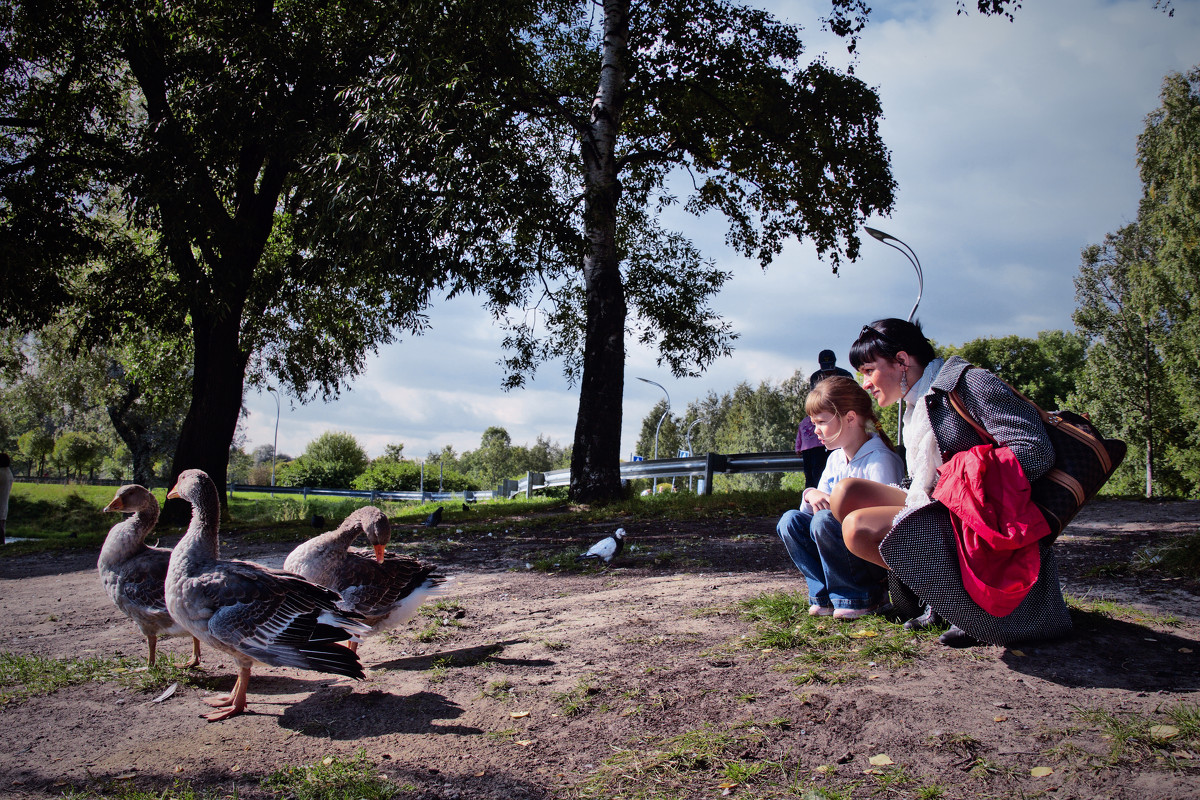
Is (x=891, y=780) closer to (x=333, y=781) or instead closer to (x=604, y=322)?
(x=333, y=781)

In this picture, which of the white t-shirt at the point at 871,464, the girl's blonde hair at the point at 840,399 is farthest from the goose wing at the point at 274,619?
the girl's blonde hair at the point at 840,399

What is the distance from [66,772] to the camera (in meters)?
3.39

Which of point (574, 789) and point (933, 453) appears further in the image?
point (933, 453)

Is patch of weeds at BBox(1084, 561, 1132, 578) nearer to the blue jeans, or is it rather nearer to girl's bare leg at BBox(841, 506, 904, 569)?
A: the blue jeans

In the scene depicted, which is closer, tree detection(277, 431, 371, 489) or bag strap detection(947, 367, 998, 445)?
bag strap detection(947, 367, 998, 445)

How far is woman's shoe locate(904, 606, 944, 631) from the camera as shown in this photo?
13.8 ft

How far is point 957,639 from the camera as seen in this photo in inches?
154

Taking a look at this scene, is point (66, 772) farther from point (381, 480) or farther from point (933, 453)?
point (381, 480)

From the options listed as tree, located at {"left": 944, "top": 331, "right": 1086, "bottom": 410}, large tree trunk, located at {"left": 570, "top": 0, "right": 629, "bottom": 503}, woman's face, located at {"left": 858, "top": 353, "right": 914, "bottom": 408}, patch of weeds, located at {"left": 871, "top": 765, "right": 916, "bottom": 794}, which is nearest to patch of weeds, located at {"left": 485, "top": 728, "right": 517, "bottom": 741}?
patch of weeds, located at {"left": 871, "top": 765, "right": 916, "bottom": 794}

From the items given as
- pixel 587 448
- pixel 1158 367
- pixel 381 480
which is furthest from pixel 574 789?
pixel 381 480

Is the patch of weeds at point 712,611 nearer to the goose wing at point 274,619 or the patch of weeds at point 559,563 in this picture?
the goose wing at point 274,619

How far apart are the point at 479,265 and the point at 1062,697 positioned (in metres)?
10.0

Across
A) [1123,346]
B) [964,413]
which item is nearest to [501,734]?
[964,413]

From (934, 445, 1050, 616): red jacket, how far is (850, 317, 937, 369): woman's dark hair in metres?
0.63
